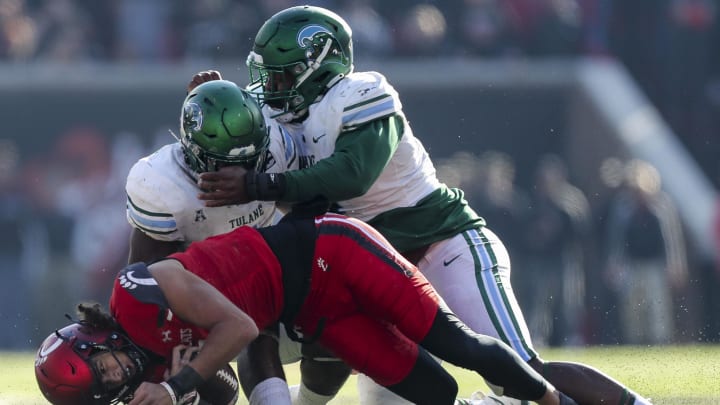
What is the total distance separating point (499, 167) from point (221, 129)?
7716 millimetres

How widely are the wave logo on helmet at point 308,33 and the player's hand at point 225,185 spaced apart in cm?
67

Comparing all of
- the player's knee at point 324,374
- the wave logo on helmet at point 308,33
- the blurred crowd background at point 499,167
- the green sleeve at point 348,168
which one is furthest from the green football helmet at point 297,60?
the blurred crowd background at point 499,167

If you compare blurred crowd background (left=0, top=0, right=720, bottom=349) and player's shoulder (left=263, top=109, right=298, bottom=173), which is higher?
player's shoulder (left=263, top=109, right=298, bottom=173)

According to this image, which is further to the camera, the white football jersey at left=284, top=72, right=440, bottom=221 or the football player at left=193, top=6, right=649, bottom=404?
the white football jersey at left=284, top=72, right=440, bottom=221

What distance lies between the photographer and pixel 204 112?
199 inches

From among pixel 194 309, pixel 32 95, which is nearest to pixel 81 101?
pixel 32 95

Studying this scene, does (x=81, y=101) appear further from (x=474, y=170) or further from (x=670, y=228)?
(x=670, y=228)

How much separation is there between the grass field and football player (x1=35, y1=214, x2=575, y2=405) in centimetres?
158

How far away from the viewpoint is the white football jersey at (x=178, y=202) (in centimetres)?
514

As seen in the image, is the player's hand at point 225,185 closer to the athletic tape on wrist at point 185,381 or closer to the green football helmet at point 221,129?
the green football helmet at point 221,129

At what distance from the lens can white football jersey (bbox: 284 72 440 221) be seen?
17.3 feet

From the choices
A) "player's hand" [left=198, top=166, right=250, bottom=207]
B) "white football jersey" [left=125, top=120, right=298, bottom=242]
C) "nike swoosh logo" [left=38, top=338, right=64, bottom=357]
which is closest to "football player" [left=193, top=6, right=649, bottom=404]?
"player's hand" [left=198, top=166, right=250, bottom=207]

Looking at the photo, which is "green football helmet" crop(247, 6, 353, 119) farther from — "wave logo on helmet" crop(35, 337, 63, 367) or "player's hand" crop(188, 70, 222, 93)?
"wave logo on helmet" crop(35, 337, 63, 367)

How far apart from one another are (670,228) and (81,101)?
5.59 m
